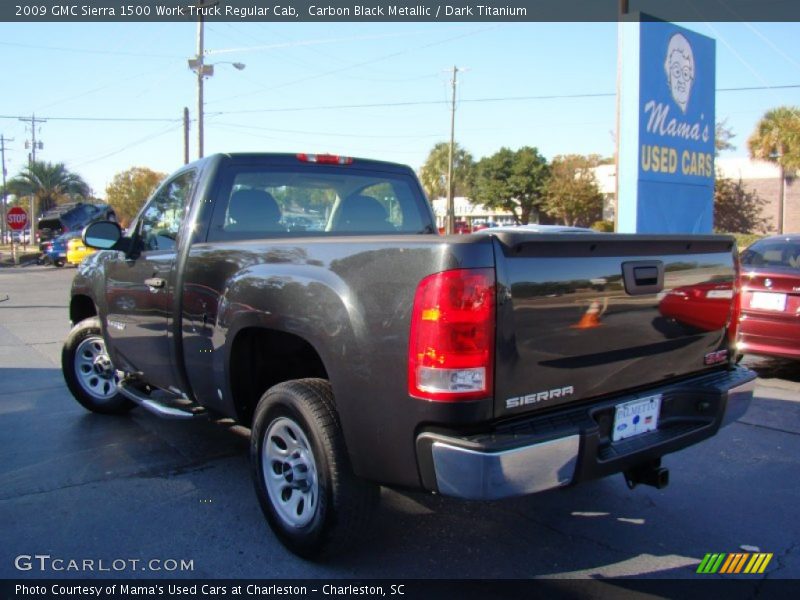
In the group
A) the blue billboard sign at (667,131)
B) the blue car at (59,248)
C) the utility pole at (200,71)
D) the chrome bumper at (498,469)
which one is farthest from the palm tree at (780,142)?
the chrome bumper at (498,469)

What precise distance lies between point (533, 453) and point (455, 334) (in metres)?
0.53

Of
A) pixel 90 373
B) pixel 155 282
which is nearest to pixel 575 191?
pixel 90 373

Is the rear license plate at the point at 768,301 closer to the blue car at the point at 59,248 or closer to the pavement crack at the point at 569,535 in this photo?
the pavement crack at the point at 569,535

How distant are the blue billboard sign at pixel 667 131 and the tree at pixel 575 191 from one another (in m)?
39.1

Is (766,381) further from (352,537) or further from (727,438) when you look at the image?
(352,537)

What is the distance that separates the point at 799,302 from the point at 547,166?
187 ft

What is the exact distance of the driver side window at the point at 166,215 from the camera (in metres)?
4.34

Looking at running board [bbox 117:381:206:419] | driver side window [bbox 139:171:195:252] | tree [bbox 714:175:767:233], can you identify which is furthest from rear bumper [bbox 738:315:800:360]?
tree [bbox 714:175:767:233]

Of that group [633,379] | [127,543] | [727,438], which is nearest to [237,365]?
[127,543]

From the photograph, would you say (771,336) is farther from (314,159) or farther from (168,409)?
(168,409)

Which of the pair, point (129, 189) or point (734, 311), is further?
point (129, 189)

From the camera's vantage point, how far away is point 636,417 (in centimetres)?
297

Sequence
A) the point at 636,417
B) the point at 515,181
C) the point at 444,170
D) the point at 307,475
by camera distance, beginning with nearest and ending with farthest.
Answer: the point at 636,417 < the point at 307,475 < the point at 515,181 < the point at 444,170

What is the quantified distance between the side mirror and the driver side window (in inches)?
7.4
